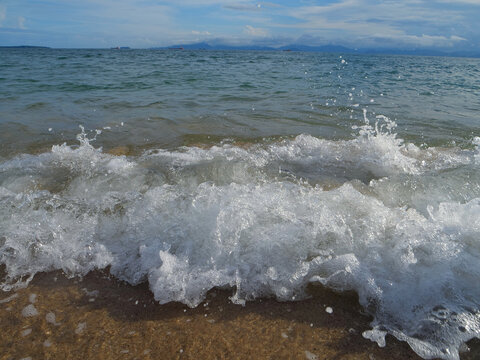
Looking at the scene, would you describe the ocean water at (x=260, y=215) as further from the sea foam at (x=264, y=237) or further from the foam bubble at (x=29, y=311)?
the foam bubble at (x=29, y=311)

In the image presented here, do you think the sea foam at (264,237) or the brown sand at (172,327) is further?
the sea foam at (264,237)

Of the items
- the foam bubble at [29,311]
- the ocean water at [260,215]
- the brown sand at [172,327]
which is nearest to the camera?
the brown sand at [172,327]

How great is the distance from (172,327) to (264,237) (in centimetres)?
92

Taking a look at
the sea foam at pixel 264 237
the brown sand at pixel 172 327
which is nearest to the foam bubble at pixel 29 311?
the brown sand at pixel 172 327

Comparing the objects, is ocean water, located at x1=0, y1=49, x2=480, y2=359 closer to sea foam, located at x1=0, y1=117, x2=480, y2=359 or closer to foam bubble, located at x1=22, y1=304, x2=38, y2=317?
sea foam, located at x1=0, y1=117, x2=480, y2=359

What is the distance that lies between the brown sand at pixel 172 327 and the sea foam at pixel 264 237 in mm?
85

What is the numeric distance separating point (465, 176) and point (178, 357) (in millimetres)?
3778

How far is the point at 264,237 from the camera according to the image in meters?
2.54

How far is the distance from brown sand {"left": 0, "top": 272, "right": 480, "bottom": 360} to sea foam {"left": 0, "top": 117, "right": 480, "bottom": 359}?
9 cm

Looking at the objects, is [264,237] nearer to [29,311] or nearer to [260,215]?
[260,215]

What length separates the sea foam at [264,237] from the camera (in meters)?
2.11

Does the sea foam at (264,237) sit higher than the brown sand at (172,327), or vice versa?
the sea foam at (264,237)

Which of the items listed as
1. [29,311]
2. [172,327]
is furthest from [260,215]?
[29,311]

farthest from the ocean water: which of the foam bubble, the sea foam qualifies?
the foam bubble
